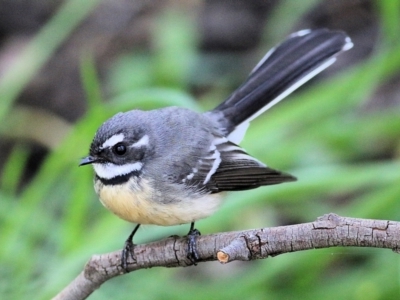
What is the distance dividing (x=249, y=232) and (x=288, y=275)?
1979mm

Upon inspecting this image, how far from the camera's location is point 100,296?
3.73 m

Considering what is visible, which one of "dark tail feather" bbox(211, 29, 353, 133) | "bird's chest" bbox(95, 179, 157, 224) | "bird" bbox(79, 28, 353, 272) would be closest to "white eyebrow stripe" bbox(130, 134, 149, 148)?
"bird" bbox(79, 28, 353, 272)

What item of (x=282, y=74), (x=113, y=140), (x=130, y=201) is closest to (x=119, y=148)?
(x=113, y=140)

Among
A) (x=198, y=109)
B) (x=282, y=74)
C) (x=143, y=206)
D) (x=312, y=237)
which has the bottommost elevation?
(x=312, y=237)

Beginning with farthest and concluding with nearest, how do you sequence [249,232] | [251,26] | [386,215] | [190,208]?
[251,26] → [386,215] → [190,208] → [249,232]

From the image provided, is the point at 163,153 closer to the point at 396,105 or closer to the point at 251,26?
the point at 396,105

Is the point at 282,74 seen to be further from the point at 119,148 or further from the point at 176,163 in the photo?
the point at 119,148

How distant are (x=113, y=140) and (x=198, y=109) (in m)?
1.21

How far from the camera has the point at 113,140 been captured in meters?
2.74

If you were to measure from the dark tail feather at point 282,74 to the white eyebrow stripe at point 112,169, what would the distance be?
72 centimetres

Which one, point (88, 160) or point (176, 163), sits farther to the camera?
point (176, 163)

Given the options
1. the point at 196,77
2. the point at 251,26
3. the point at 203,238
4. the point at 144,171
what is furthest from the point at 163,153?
the point at 251,26

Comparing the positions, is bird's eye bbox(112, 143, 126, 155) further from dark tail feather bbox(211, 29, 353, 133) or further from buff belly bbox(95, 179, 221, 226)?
dark tail feather bbox(211, 29, 353, 133)

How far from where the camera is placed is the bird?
2693mm
